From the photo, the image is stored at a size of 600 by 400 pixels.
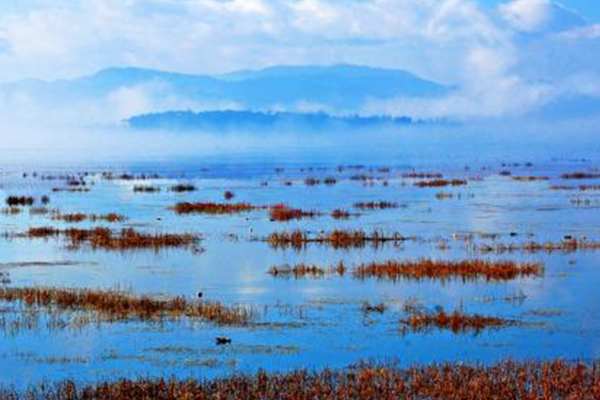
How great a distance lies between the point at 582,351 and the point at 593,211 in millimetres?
44111

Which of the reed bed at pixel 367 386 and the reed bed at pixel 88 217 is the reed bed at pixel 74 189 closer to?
the reed bed at pixel 88 217

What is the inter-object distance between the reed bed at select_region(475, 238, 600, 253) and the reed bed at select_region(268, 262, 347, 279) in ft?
28.8

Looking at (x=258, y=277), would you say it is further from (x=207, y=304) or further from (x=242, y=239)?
(x=242, y=239)

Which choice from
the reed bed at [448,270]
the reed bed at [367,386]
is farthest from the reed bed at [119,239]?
the reed bed at [367,386]

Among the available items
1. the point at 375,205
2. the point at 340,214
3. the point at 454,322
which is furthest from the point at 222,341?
the point at 375,205

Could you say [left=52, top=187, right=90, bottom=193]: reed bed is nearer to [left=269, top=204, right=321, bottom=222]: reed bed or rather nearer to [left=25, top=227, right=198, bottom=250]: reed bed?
[left=269, top=204, right=321, bottom=222]: reed bed

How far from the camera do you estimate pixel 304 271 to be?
3631 centimetres

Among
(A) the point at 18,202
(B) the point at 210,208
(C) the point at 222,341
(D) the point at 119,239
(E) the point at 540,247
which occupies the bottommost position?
(C) the point at 222,341

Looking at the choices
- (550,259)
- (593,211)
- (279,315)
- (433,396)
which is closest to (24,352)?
(279,315)

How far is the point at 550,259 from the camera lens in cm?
3959

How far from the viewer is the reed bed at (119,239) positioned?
45469mm

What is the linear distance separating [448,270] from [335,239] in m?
11.7

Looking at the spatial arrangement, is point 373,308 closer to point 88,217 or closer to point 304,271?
point 304,271

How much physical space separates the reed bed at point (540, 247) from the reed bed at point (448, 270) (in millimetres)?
5726
